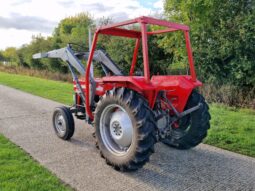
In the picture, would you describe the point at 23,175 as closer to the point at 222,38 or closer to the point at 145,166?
the point at 145,166

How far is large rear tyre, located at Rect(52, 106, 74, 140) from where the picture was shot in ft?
15.2

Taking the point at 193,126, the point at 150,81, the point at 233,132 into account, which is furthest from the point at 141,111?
the point at 233,132

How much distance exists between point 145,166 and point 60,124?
6.70 feet

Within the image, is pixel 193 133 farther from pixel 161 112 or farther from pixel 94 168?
pixel 94 168

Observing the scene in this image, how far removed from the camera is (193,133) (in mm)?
3939

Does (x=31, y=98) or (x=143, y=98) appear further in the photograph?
(x=31, y=98)

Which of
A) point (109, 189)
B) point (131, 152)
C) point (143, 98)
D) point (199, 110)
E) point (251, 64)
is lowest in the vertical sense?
point (109, 189)

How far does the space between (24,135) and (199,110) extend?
3.32 meters

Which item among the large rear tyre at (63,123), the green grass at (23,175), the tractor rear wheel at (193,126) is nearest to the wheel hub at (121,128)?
the green grass at (23,175)

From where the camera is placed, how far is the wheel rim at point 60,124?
187 inches

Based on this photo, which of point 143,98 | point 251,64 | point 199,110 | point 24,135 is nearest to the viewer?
point 143,98

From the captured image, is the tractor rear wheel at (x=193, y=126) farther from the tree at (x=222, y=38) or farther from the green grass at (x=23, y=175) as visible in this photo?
the tree at (x=222, y=38)

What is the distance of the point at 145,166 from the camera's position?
3.64 metres

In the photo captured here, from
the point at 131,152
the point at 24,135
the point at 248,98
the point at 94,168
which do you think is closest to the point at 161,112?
the point at 131,152
